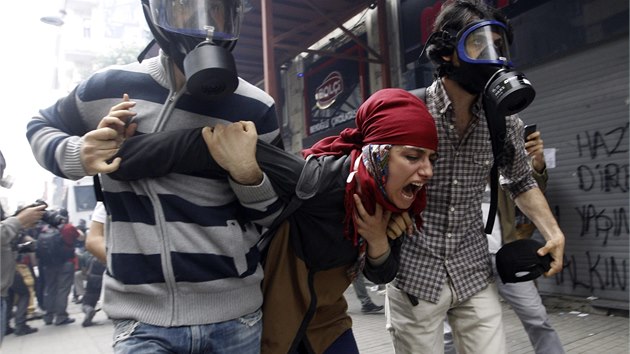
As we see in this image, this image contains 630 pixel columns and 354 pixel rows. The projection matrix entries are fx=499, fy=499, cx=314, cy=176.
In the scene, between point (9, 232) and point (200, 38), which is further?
point (9, 232)

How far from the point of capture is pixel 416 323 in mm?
2223

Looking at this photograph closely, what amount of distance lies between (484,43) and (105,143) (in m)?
1.47

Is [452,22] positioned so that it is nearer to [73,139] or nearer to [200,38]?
[200,38]

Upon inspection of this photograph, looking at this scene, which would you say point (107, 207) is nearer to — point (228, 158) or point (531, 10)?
point (228, 158)

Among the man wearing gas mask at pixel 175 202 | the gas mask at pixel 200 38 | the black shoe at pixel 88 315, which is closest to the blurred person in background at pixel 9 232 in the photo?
the black shoe at pixel 88 315

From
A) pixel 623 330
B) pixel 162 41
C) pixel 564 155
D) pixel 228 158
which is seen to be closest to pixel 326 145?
pixel 228 158

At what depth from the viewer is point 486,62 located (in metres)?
1.97

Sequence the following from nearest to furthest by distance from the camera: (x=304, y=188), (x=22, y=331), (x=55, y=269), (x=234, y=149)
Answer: (x=234, y=149), (x=304, y=188), (x=22, y=331), (x=55, y=269)

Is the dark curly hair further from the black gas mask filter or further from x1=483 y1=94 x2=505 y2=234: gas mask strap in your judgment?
x1=483 y1=94 x2=505 y2=234: gas mask strap

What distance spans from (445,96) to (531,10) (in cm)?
476

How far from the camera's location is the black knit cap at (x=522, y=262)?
7.15 feet

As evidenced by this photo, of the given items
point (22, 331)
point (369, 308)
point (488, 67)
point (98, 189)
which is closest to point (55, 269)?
point (22, 331)

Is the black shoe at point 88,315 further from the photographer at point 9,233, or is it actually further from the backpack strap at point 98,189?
Answer: the backpack strap at point 98,189

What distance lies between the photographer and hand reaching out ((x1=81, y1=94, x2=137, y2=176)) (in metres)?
1.34
